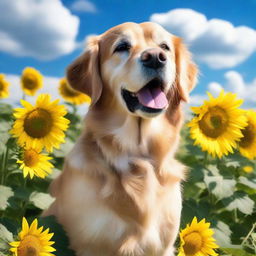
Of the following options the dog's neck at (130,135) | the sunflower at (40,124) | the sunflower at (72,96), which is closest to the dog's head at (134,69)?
the dog's neck at (130,135)

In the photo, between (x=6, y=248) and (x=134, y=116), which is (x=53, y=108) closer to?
(x=134, y=116)

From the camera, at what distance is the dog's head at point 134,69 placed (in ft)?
10.2

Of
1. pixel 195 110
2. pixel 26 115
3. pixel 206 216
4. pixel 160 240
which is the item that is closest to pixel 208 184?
pixel 206 216

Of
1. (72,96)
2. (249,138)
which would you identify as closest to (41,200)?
(249,138)

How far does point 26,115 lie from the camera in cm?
337

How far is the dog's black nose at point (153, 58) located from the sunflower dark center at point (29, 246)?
139cm

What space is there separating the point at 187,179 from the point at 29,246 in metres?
1.98

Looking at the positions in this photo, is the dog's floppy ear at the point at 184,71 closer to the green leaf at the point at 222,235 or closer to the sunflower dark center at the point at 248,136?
the sunflower dark center at the point at 248,136

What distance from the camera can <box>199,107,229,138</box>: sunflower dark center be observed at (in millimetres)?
4035

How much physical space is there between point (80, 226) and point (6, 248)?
535 mm

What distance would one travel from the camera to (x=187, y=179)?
4168mm

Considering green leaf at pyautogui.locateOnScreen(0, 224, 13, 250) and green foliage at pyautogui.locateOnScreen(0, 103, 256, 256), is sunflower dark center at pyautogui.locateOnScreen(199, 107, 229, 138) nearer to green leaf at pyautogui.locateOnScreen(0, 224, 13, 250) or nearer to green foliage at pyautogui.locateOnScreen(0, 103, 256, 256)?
green foliage at pyautogui.locateOnScreen(0, 103, 256, 256)

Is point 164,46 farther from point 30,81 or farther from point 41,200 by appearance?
point 30,81

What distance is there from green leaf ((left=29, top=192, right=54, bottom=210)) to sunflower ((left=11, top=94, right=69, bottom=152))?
0.45 meters
